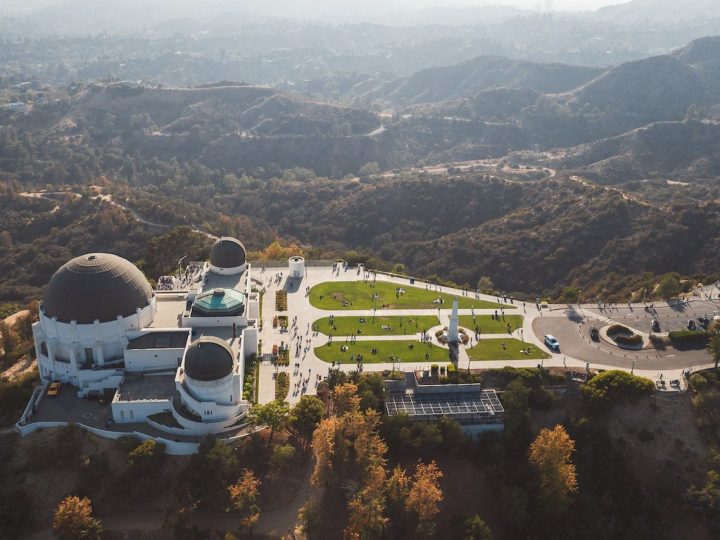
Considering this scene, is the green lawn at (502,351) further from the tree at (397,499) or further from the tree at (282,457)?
the tree at (282,457)

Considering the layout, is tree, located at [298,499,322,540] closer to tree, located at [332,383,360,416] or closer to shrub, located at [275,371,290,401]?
tree, located at [332,383,360,416]

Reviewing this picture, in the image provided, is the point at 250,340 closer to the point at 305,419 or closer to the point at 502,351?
the point at 305,419

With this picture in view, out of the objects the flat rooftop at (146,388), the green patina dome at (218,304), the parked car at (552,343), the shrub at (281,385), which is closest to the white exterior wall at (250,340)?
the green patina dome at (218,304)

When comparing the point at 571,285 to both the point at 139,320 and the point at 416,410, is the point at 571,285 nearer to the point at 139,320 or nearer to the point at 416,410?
the point at 416,410

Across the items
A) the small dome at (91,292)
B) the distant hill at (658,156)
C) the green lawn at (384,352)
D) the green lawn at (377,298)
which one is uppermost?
the small dome at (91,292)

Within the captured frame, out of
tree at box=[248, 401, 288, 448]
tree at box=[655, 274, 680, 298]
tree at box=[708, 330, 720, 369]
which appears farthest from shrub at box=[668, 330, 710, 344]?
tree at box=[248, 401, 288, 448]

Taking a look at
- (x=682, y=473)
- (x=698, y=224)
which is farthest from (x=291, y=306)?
(x=698, y=224)
